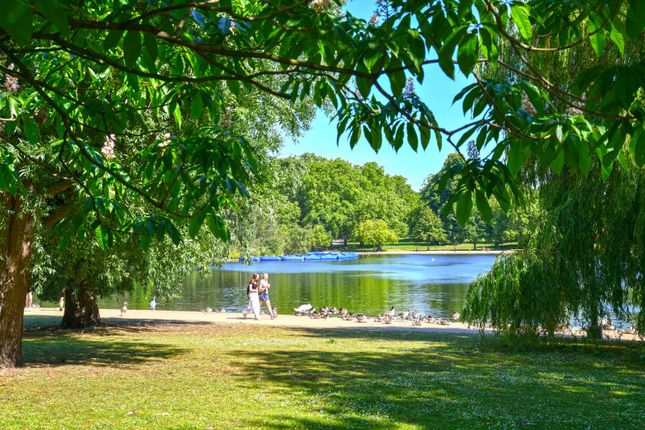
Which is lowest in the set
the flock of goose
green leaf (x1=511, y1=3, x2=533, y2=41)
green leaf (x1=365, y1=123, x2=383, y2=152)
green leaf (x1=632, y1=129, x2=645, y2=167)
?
the flock of goose

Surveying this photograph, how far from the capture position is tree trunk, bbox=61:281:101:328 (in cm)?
1662

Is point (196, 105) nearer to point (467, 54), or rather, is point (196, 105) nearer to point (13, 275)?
point (467, 54)

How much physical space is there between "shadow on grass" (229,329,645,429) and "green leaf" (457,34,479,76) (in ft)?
15.4

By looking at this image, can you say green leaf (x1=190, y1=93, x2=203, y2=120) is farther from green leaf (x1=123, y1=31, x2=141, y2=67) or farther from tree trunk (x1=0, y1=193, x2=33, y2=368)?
tree trunk (x1=0, y1=193, x2=33, y2=368)

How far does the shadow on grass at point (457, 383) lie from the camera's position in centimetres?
648

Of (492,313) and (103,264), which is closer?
(103,264)

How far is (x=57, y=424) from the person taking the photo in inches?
247

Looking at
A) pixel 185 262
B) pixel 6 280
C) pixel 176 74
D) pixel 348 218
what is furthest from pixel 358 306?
pixel 348 218

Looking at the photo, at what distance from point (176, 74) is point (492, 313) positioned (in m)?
10.1

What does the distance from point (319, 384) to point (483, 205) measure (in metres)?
6.41

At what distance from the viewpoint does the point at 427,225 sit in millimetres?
107188

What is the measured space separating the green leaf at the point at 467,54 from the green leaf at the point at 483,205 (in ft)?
2.09

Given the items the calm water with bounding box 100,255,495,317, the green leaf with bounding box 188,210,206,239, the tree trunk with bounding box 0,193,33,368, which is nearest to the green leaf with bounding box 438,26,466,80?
the green leaf with bounding box 188,210,206,239

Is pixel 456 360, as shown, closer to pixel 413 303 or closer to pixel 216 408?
pixel 216 408
